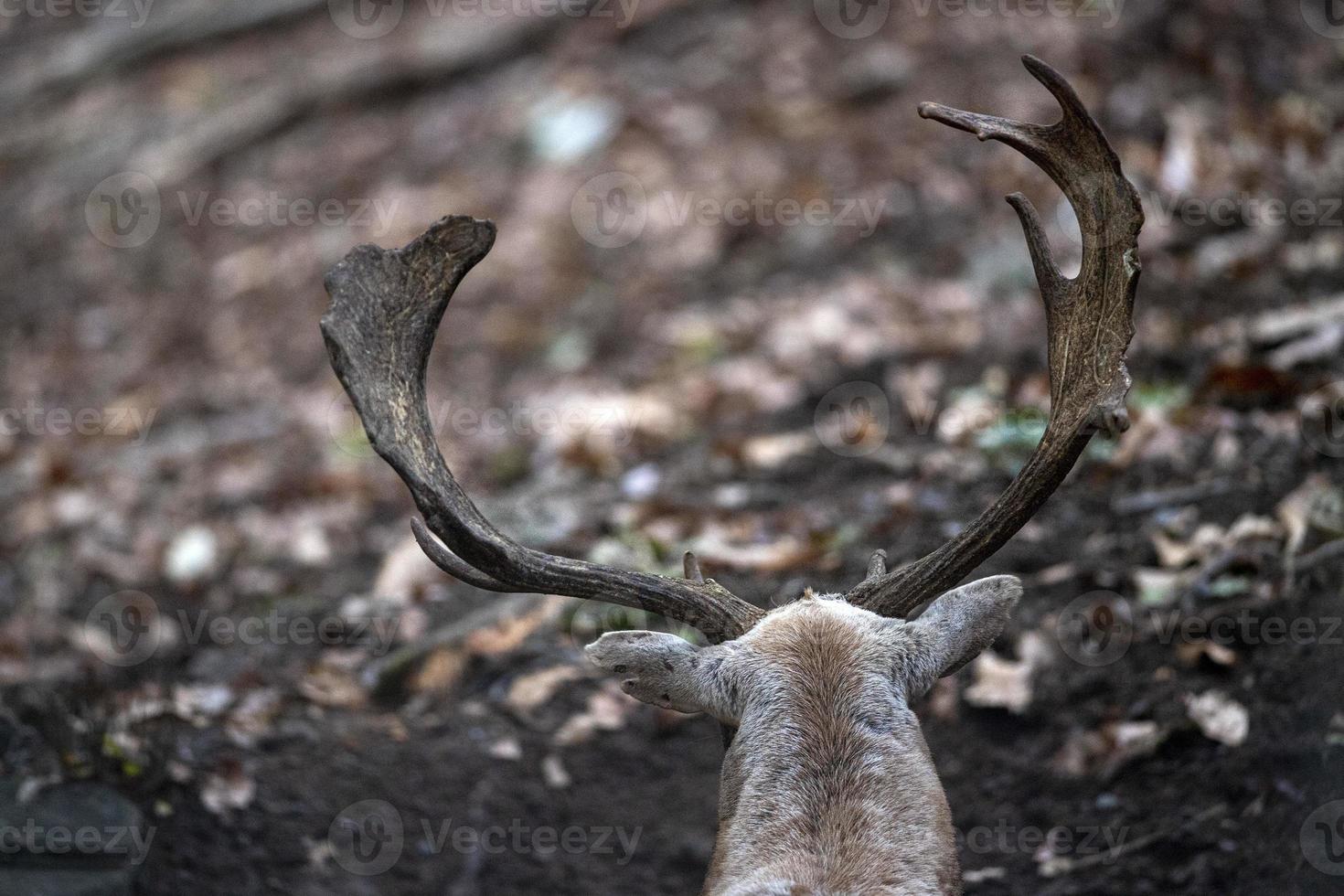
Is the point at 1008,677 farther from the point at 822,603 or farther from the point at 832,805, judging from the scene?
the point at 832,805

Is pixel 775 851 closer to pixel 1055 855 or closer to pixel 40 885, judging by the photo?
pixel 1055 855

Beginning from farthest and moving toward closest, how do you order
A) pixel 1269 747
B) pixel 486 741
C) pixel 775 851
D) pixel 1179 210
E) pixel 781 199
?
pixel 781 199
pixel 1179 210
pixel 486 741
pixel 1269 747
pixel 775 851

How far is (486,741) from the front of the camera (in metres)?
4.66

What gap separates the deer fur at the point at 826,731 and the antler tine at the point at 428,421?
0.14 m

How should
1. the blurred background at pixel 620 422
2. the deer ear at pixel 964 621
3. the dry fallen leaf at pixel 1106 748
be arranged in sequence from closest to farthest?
the deer ear at pixel 964 621, the dry fallen leaf at pixel 1106 748, the blurred background at pixel 620 422

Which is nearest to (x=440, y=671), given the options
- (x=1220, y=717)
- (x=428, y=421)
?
(x=428, y=421)

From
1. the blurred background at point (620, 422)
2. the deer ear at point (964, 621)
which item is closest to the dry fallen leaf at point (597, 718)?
the blurred background at point (620, 422)

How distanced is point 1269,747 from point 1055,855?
725mm

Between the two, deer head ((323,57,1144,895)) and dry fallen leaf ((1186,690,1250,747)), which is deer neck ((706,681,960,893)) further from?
dry fallen leaf ((1186,690,1250,747))

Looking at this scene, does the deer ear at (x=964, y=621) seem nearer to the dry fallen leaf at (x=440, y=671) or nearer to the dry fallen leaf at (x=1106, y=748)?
the dry fallen leaf at (x=1106, y=748)

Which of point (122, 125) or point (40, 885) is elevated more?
point (122, 125)

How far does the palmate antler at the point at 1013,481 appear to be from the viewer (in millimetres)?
3037

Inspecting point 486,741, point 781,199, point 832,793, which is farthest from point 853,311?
point 832,793

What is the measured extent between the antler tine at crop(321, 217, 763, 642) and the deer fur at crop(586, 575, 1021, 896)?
135 millimetres
